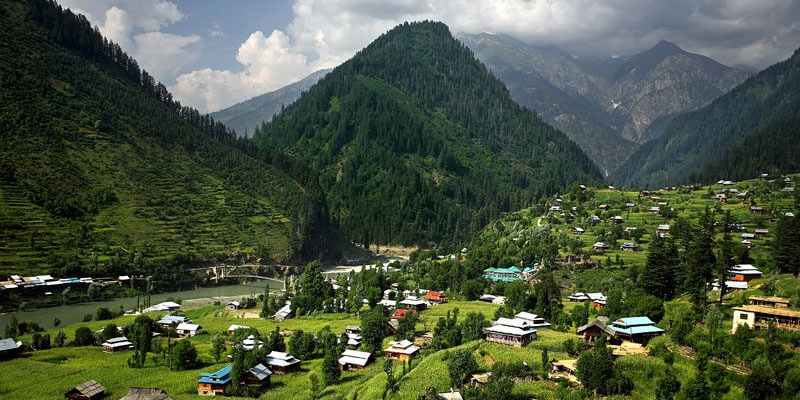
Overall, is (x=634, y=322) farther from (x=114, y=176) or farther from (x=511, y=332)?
(x=114, y=176)

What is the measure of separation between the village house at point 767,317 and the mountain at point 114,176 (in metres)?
91.0

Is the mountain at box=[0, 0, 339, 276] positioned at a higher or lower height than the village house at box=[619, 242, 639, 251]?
higher

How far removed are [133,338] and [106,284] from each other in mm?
36988

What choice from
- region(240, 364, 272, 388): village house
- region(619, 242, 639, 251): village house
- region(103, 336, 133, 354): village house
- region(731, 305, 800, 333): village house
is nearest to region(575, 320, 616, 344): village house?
region(731, 305, 800, 333): village house

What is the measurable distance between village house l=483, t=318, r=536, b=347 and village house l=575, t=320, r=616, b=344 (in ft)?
15.5

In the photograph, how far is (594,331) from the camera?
47281mm

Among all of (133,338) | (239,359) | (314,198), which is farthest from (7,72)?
(239,359)

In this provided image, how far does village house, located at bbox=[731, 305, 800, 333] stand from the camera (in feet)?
131

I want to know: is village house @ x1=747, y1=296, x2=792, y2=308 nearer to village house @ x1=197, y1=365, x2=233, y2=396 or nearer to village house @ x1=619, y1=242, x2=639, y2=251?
village house @ x1=197, y1=365, x2=233, y2=396

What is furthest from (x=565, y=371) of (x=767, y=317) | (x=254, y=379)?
(x=254, y=379)

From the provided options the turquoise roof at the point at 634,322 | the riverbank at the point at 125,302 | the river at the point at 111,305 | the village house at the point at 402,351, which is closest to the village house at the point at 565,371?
the turquoise roof at the point at 634,322

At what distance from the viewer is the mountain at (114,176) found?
313 feet

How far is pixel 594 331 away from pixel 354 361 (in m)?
22.1

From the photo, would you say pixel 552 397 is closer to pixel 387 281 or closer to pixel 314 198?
pixel 387 281
